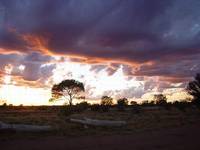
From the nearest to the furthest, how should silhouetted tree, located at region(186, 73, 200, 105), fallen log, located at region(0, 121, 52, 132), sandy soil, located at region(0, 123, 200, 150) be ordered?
sandy soil, located at region(0, 123, 200, 150), fallen log, located at region(0, 121, 52, 132), silhouetted tree, located at region(186, 73, 200, 105)

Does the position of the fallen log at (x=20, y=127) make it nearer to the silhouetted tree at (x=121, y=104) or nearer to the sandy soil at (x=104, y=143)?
the sandy soil at (x=104, y=143)

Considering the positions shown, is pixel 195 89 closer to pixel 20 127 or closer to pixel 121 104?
pixel 121 104

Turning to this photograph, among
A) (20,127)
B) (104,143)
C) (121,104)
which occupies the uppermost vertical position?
(121,104)

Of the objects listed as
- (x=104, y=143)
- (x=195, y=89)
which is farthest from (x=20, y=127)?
(x=195, y=89)

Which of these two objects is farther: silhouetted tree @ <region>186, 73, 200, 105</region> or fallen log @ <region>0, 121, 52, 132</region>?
silhouetted tree @ <region>186, 73, 200, 105</region>

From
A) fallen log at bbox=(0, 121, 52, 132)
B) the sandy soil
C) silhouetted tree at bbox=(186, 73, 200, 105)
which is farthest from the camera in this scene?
silhouetted tree at bbox=(186, 73, 200, 105)

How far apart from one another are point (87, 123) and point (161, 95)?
288 ft

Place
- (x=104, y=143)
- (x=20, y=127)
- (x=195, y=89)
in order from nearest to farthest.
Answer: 1. (x=104, y=143)
2. (x=20, y=127)
3. (x=195, y=89)

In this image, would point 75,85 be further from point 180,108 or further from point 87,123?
point 87,123

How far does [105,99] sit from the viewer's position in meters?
94.6

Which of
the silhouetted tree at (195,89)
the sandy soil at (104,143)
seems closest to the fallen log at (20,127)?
the sandy soil at (104,143)

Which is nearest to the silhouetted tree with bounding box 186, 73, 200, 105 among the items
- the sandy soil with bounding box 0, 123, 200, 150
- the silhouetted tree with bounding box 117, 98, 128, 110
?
the silhouetted tree with bounding box 117, 98, 128, 110

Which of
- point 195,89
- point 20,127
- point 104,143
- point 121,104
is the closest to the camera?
point 104,143

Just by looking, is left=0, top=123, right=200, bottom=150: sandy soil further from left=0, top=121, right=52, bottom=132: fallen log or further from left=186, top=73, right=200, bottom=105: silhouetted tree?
left=186, top=73, right=200, bottom=105: silhouetted tree
